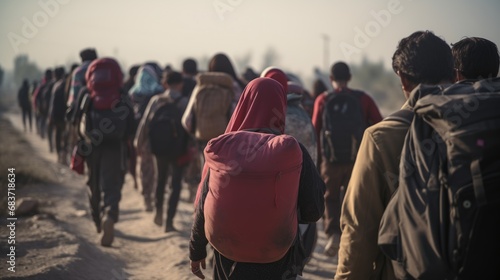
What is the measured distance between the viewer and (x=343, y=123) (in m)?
6.48

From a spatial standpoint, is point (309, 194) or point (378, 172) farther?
point (309, 194)

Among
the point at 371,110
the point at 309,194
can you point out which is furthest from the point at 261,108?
the point at 371,110

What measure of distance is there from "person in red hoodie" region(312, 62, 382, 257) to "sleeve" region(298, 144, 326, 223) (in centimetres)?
355

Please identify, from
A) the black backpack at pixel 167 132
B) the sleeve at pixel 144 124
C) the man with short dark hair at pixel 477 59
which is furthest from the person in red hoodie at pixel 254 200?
the sleeve at pixel 144 124

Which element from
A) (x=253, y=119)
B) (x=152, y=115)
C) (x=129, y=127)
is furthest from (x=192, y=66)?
(x=253, y=119)

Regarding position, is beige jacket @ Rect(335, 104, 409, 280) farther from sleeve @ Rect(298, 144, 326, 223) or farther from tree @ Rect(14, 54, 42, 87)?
tree @ Rect(14, 54, 42, 87)

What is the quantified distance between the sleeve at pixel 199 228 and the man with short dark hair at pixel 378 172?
822 mm

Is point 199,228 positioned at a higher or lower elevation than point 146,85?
higher

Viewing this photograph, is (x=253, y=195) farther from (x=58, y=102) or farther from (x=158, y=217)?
(x=58, y=102)

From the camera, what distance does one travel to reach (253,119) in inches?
124

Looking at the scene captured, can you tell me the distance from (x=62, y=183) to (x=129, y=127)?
5502mm

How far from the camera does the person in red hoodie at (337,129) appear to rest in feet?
21.2

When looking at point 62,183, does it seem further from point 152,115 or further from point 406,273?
point 406,273

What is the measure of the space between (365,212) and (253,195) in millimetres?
554
